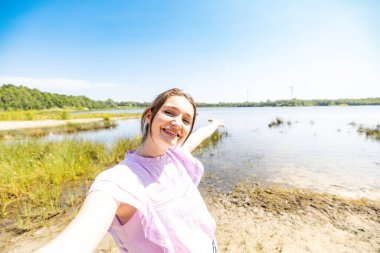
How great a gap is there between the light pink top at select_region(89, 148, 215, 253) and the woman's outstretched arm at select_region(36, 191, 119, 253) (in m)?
0.04

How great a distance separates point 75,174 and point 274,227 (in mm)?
6519

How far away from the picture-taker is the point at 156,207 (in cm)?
117

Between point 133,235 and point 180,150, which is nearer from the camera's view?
point 133,235

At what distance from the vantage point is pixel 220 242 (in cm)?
379

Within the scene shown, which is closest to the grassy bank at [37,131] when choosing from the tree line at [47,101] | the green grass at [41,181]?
the green grass at [41,181]

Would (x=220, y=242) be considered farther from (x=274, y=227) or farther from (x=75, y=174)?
(x=75, y=174)

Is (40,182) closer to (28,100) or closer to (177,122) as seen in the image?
(177,122)

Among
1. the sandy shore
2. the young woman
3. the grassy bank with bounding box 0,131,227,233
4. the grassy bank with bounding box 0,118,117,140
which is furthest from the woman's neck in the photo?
the grassy bank with bounding box 0,118,117,140

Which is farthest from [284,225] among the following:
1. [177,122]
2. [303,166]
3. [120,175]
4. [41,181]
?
[41,181]

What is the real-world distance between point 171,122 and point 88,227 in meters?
0.77

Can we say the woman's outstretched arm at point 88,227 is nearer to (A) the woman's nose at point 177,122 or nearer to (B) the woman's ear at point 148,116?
(A) the woman's nose at point 177,122

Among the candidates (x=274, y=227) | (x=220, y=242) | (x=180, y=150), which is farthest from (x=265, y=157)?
(x=180, y=150)

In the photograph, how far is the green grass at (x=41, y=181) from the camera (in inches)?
188

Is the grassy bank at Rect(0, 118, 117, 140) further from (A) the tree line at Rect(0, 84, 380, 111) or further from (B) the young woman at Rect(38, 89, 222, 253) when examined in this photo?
(A) the tree line at Rect(0, 84, 380, 111)
